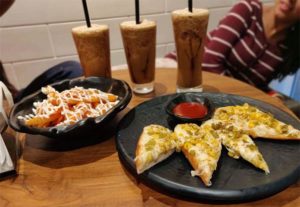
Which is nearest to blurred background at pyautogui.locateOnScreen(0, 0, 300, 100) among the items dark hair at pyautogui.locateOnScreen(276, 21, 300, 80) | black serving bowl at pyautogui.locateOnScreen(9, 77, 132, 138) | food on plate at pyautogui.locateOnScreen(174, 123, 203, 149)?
dark hair at pyautogui.locateOnScreen(276, 21, 300, 80)

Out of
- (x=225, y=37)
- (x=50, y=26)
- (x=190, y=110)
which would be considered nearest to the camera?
(x=190, y=110)

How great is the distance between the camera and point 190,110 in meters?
0.84

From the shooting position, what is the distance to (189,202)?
23.8 inches

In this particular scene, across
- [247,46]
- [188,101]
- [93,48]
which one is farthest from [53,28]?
[188,101]

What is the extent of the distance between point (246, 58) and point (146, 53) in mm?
910

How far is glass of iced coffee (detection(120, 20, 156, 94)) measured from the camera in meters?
0.97

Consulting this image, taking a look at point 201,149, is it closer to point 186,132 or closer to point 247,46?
point 186,132

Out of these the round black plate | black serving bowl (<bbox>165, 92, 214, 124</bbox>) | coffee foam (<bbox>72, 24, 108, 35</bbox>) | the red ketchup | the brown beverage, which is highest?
coffee foam (<bbox>72, 24, 108, 35</bbox>)

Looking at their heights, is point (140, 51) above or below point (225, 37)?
above

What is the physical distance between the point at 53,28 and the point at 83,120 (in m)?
1.39

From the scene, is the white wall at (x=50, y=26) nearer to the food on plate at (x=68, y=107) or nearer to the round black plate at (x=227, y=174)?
the food on plate at (x=68, y=107)

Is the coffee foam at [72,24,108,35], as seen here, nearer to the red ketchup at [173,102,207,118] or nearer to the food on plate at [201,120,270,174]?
the red ketchup at [173,102,207,118]

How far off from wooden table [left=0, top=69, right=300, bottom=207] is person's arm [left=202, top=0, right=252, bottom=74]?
0.98m

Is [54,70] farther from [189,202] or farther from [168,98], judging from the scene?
[189,202]
